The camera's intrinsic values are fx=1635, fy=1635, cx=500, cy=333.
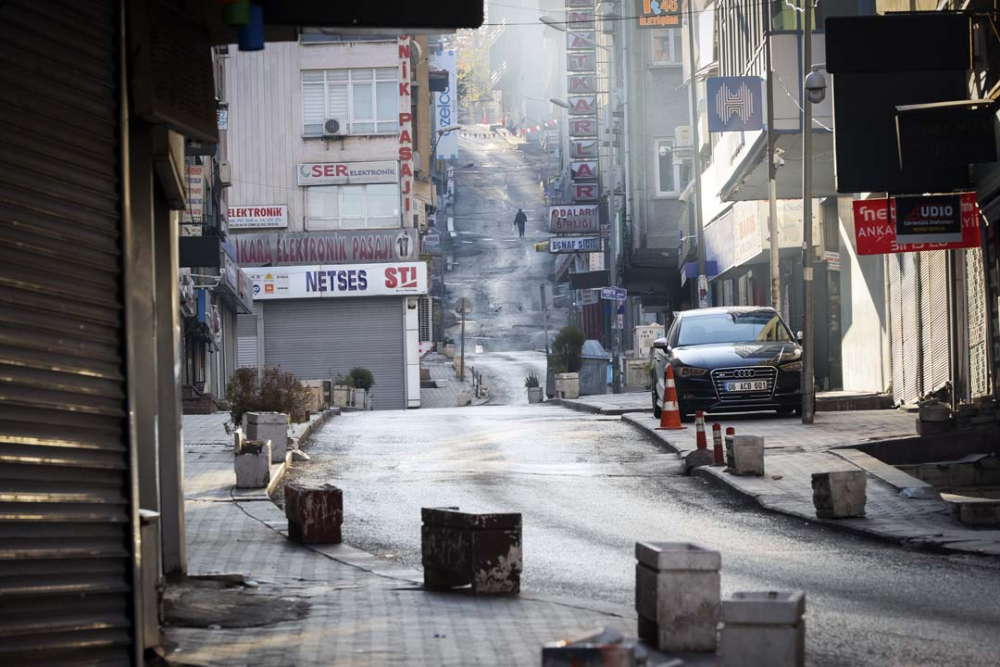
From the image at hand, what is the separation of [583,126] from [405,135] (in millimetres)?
35817

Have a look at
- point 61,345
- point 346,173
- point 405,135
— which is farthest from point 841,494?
point 346,173

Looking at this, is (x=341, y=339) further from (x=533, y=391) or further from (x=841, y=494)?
(x=841, y=494)

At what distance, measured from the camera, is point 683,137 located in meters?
61.8

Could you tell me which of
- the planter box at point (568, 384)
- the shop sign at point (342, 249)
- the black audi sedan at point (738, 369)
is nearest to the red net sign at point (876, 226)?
the black audi sedan at point (738, 369)

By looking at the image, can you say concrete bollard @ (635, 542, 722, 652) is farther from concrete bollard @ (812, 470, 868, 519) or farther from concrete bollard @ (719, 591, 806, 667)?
concrete bollard @ (812, 470, 868, 519)

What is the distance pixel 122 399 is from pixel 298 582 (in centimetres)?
386

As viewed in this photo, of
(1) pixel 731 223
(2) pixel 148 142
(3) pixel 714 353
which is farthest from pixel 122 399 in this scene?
(1) pixel 731 223

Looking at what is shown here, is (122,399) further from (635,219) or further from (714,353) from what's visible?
(635,219)

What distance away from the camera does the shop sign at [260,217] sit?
197ft

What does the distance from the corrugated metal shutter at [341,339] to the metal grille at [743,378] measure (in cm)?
3551

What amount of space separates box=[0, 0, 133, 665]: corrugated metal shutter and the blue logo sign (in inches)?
1046

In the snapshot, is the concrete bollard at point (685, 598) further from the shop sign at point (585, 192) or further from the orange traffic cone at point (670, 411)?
the shop sign at point (585, 192)

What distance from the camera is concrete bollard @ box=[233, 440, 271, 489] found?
16188 millimetres

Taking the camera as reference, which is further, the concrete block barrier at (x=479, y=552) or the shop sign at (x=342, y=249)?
the shop sign at (x=342, y=249)
